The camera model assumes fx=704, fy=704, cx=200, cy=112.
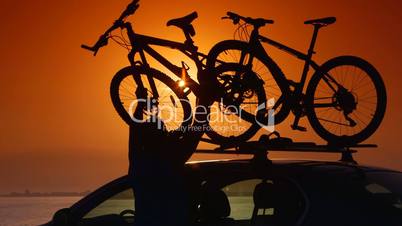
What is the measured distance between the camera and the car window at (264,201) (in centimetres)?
517

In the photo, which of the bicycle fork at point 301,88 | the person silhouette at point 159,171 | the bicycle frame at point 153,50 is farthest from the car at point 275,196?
the bicycle frame at point 153,50

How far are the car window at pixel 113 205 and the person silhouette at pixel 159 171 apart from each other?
893 millimetres

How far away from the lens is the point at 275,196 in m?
5.40

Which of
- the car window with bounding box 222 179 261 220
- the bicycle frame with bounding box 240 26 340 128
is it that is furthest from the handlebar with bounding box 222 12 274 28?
the car window with bounding box 222 179 261 220

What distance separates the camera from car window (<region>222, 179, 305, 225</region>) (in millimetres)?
5168

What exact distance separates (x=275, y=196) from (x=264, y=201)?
101 mm

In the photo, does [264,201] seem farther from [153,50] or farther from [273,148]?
[153,50]

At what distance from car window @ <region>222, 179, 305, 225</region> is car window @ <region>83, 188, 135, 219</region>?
0.95 meters

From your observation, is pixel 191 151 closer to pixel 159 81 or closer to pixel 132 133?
pixel 132 133

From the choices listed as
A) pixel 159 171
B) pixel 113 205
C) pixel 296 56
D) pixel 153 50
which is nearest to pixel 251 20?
pixel 296 56

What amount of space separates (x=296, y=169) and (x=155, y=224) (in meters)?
1.14

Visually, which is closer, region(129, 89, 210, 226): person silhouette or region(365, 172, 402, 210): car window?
region(365, 172, 402, 210): car window

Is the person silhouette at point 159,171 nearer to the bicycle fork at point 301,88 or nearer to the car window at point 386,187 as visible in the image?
the car window at point 386,187

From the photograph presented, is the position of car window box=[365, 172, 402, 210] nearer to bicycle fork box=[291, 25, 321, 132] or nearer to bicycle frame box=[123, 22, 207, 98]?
bicycle fork box=[291, 25, 321, 132]
